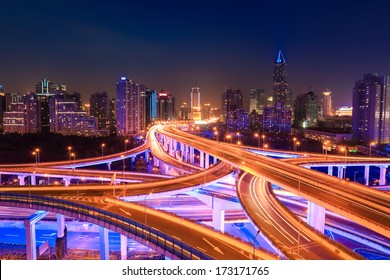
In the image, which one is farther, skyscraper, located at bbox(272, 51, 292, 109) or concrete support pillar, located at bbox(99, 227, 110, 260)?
skyscraper, located at bbox(272, 51, 292, 109)

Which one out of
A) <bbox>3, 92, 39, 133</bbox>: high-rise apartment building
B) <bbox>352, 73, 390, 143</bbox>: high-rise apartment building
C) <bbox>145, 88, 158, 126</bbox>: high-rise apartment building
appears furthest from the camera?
<bbox>145, 88, 158, 126</bbox>: high-rise apartment building

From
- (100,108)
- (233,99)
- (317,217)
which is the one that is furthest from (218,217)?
(233,99)

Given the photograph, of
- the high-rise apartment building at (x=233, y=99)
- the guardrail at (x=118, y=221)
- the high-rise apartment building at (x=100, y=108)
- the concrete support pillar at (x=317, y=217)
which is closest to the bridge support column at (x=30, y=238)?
the guardrail at (x=118, y=221)

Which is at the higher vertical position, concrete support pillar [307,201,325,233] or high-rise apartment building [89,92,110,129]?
high-rise apartment building [89,92,110,129]

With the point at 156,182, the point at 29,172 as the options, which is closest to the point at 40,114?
the point at 29,172

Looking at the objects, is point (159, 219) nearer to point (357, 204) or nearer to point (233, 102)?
point (357, 204)

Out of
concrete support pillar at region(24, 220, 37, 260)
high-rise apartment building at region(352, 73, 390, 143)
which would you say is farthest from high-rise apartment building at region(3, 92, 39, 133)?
high-rise apartment building at region(352, 73, 390, 143)

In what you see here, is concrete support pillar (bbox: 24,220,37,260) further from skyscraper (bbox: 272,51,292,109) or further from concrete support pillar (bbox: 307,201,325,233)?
skyscraper (bbox: 272,51,292,109)

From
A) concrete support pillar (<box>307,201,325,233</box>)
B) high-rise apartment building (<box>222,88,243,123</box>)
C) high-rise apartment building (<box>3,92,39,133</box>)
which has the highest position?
high-rise apartment building (<box>222,88,243,123</box>)
